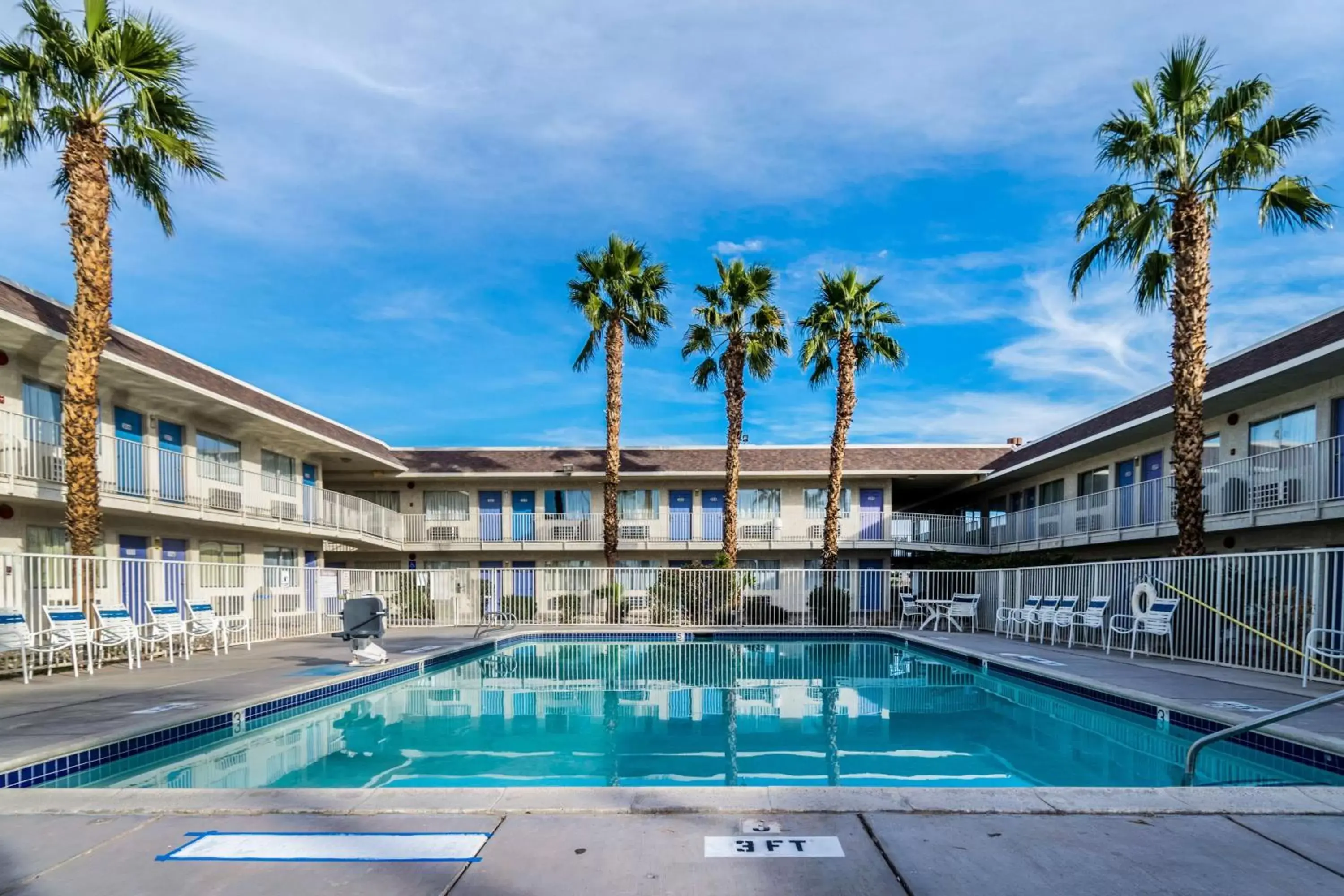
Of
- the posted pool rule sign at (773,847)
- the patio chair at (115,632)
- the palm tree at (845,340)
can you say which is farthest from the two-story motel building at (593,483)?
the posted pool rule sign at (773,847)

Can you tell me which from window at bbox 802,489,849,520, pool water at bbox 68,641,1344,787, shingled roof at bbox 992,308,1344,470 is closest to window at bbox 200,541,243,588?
pool water at bbox 68,641,1344,787

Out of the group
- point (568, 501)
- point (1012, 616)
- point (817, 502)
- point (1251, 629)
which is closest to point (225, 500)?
point (568, 501)

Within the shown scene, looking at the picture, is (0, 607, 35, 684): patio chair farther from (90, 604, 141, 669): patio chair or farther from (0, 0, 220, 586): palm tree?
(0, 0, 220, 586): palm tree

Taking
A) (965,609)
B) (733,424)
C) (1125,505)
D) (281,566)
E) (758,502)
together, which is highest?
(733,424)

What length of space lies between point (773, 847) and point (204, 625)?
40.2ft

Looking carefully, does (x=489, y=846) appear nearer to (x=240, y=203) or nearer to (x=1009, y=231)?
(x=240, y=203)

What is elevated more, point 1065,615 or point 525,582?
point 1065,615

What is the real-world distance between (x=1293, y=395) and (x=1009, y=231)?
31.5ft

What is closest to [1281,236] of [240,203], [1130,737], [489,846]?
[1130,737]

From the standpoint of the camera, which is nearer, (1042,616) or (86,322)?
(86,322)

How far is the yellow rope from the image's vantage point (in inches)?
347

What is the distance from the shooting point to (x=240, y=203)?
17.0 meters

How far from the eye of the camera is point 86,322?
40.3 ft

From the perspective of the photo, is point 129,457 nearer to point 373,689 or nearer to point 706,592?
point 373,689
